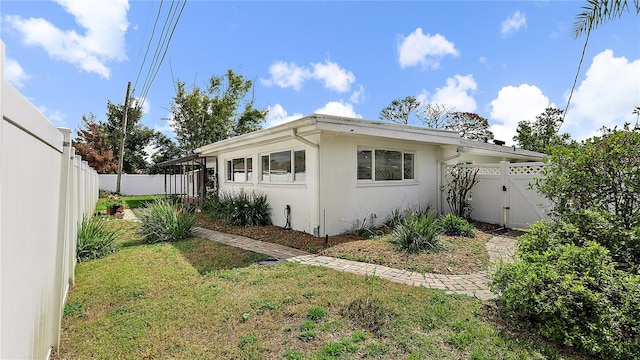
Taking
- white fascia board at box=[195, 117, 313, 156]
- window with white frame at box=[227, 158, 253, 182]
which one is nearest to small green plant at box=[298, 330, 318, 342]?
white fascia board at box=[195, 117, 313, 156]

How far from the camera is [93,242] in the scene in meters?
6.73

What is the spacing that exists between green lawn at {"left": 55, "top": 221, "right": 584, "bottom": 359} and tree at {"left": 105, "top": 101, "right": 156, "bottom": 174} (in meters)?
32.1

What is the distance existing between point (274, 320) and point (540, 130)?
34.0 metres

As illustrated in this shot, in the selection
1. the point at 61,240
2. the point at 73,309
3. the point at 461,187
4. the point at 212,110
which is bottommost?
the point at 73,309

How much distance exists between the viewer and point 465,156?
13852 mm

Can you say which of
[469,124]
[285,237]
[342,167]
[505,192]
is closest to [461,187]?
[505,192]

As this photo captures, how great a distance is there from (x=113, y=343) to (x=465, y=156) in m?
14.2

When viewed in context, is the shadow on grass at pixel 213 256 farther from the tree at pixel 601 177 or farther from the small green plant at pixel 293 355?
the tree at pixel 601 177

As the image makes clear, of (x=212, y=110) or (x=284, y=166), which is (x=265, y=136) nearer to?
(x=284, y=166)

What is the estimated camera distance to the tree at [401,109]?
30.8 m

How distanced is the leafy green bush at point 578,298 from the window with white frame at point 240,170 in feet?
31.8

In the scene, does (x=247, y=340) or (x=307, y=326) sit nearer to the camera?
(x=247, y=340)

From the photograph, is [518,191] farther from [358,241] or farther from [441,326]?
[441,326]

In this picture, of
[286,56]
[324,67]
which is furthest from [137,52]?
[324,67]
